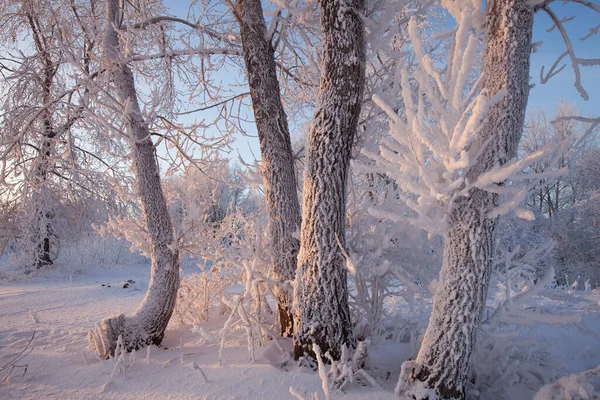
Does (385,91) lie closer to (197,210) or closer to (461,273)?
(461,273)

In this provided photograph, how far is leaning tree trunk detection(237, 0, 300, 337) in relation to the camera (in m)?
3.35

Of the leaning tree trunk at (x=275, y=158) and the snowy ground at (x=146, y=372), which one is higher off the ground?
the leaning tree trunk at (x=275, y=158)

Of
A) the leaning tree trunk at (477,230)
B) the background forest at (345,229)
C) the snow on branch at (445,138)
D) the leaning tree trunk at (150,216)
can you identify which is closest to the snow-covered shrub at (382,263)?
the background forest at (345,229)

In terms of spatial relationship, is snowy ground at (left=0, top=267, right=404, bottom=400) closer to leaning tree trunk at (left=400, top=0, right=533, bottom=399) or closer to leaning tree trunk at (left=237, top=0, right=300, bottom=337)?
leaning tree trunk at (left=400, top=0, right=533, bottom=399)

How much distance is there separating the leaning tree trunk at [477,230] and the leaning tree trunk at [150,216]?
9.11ft

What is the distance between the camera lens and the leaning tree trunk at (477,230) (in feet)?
6.49

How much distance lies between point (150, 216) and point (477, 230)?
3348 mm

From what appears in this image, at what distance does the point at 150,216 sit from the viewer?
3.88 m

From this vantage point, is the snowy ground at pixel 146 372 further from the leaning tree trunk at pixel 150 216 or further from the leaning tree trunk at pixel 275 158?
the leaning tree trunk at pixel 275 158

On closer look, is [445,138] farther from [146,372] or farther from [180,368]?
[146,372]

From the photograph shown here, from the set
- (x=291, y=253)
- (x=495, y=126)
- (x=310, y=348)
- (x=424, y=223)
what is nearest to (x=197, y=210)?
(x=291, y=253)

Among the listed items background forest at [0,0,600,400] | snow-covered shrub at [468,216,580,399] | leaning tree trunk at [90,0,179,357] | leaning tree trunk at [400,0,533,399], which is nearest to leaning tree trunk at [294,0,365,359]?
background forest at [0,0,600,400]

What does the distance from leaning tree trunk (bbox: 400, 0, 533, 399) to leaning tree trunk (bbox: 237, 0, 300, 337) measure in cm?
152

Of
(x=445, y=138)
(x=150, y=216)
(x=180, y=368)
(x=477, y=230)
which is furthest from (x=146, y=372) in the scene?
(x=445, y=138)
